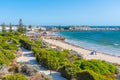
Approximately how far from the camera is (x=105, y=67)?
19.0 m

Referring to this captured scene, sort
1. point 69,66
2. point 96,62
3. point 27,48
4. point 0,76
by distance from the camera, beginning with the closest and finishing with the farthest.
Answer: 1. point 0,76
2. point 69,66
3. point 96,62
4. point 27,48

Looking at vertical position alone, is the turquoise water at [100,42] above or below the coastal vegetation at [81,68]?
below

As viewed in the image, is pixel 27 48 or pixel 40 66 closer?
pixel 40 66

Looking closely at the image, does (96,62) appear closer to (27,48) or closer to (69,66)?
(69,66)

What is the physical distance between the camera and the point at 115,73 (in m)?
19.7

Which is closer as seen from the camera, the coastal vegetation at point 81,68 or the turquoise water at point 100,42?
the coastal vegetation at point 81,68

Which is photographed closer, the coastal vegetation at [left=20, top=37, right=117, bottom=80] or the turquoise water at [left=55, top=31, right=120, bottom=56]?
the coastal vegetation at [left=20, top=37, right=117, bottom=80]

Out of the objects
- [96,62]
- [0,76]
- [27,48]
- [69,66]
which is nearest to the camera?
[0,76]

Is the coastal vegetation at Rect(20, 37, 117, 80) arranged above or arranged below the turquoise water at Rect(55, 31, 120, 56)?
above

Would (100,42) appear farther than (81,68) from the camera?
Yes

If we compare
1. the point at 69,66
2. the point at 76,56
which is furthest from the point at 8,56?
the point at 69,66

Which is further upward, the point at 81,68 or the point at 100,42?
the point at 81,68

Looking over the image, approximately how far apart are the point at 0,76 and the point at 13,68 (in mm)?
2223

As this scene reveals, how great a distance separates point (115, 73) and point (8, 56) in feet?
36.5
